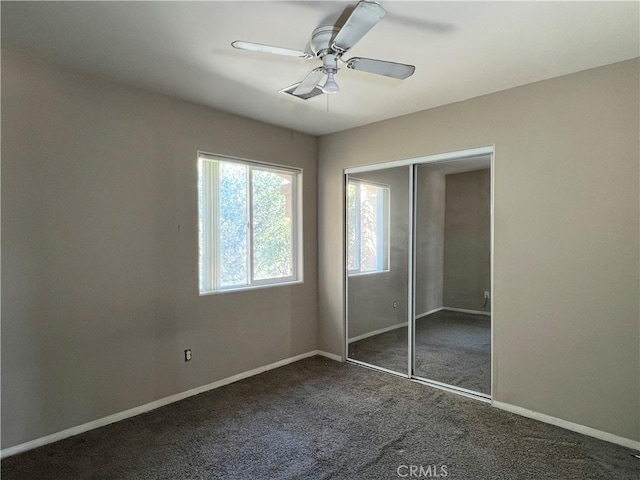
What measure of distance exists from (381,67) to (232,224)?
2.10m

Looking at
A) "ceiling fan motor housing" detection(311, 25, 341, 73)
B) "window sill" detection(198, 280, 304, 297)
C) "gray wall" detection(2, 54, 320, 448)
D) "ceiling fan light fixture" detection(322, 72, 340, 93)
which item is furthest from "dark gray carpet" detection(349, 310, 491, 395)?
"ceiling fan motor housing" detection(311, 25, 341, 73)

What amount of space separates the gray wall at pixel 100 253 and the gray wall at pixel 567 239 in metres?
2.36

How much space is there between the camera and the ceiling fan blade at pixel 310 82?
2152 millimetres

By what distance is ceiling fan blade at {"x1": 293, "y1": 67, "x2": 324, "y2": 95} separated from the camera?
215 centimetres

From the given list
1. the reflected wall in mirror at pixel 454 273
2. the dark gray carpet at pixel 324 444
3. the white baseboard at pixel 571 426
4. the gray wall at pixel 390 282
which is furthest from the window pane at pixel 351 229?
the white baseboard at pixel 571 426

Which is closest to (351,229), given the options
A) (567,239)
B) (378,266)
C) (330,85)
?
Result: (378,266)

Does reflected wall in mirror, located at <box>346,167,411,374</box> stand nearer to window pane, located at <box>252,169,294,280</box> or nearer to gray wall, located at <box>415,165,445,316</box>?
gray wall, located at <box>415,165,445,316</box>

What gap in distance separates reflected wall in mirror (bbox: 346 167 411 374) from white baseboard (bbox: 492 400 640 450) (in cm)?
100

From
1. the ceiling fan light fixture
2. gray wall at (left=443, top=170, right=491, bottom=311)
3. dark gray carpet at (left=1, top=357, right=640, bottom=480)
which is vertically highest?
the ceiling fan light fixture

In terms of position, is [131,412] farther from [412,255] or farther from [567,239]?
[567,239]

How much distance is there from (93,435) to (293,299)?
2.14 m

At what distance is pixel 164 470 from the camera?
7.23 feet

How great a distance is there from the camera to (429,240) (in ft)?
12.0

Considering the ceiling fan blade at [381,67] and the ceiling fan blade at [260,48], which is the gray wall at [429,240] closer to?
the ceiling fan blade at [381,67]
